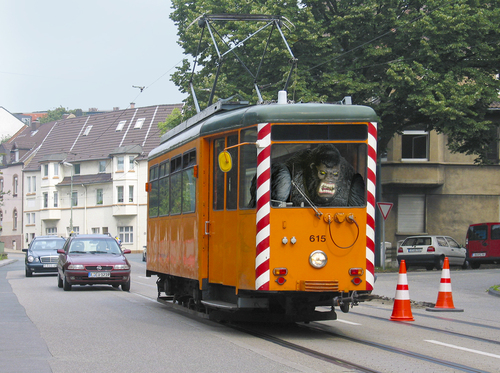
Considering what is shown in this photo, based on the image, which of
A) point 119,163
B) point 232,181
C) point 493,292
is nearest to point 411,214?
point 493,292

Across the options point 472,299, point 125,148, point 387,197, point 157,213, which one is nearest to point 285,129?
point 157,213

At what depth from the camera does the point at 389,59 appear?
30.0 meters

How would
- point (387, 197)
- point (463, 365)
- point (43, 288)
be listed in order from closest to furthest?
point (463, 365)
point (43, 288)
point (387, 197)

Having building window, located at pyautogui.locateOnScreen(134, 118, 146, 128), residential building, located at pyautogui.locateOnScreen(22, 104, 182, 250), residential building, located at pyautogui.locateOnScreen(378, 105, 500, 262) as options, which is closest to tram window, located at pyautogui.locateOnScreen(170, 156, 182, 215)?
residential building, located at pyautogui.locateOnScreen(378, 105, 500, 262)

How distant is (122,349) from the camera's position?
30.4 ft

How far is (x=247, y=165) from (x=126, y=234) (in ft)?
228

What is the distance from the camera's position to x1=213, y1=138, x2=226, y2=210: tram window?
11094 millimetres

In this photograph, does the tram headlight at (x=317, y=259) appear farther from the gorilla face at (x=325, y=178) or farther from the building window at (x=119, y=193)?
the building window at (x=119, y=193)

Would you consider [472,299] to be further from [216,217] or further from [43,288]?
[43,288]

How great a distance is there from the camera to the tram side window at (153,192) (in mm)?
15523

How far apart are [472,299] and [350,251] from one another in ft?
29.3

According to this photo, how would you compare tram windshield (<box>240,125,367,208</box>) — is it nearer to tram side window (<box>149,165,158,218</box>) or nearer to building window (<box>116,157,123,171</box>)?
tram side window (<box>149,165,158,218</box>)

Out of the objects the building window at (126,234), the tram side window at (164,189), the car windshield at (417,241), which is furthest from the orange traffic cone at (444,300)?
the building window at (126,234)

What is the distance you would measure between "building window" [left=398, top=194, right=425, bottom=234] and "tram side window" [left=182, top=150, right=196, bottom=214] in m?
28.3
